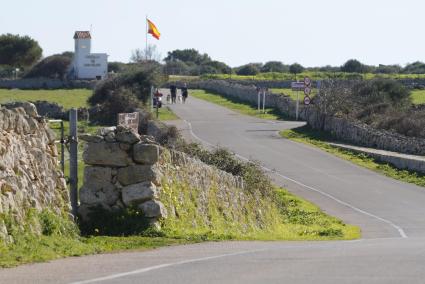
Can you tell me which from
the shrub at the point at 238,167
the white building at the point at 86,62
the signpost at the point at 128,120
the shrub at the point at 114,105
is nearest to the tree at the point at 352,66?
the white building at the point at 86,62

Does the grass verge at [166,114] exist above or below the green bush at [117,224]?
below

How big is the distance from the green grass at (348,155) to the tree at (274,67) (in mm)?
101843

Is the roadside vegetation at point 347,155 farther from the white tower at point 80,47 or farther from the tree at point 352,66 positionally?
the tree at point 352,66

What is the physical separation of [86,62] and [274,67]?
6684 cm

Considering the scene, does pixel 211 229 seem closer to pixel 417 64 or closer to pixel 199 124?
pixel 199 124

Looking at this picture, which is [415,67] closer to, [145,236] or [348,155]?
[348,155]

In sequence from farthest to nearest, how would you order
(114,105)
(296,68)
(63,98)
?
(296,68) < (63,98) < (114,105)

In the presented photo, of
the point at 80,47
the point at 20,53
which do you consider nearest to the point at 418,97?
the point at 80,47

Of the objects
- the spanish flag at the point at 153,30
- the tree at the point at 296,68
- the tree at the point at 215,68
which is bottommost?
the tree at the point at 215,68

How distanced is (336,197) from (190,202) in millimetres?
16926

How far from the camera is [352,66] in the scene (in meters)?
141

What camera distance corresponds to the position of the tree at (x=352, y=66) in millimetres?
138625

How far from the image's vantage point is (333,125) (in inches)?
2211

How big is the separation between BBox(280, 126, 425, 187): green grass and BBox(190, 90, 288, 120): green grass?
11141 mm
